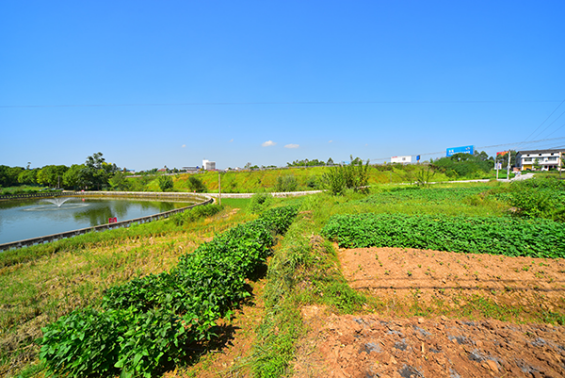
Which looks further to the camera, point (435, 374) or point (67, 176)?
point (67, 176)

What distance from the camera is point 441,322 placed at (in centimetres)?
486

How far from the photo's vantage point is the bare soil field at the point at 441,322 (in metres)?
3.64

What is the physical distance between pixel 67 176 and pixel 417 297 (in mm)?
90272

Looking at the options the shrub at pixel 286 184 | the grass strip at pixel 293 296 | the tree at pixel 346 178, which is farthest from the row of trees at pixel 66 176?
the grass strip at pixel 293 296

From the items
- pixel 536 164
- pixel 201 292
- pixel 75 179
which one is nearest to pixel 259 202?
pixel 201 292

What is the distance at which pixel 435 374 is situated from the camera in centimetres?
347

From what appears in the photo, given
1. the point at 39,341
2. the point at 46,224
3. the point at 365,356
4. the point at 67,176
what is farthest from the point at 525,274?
the point at 67,176

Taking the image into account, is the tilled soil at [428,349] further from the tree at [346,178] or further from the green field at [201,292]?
the tree at [346,178]

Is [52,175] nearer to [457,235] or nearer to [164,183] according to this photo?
[164,183]

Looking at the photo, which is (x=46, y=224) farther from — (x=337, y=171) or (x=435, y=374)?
(x=435, y=374)

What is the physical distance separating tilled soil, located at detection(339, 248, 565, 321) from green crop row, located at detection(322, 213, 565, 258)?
1.03 feet

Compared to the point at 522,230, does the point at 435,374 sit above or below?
below

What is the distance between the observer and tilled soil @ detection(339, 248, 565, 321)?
5.59 meters

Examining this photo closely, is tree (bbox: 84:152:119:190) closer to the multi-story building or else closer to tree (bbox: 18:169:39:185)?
tree (bbox: 18:169:39:185)
